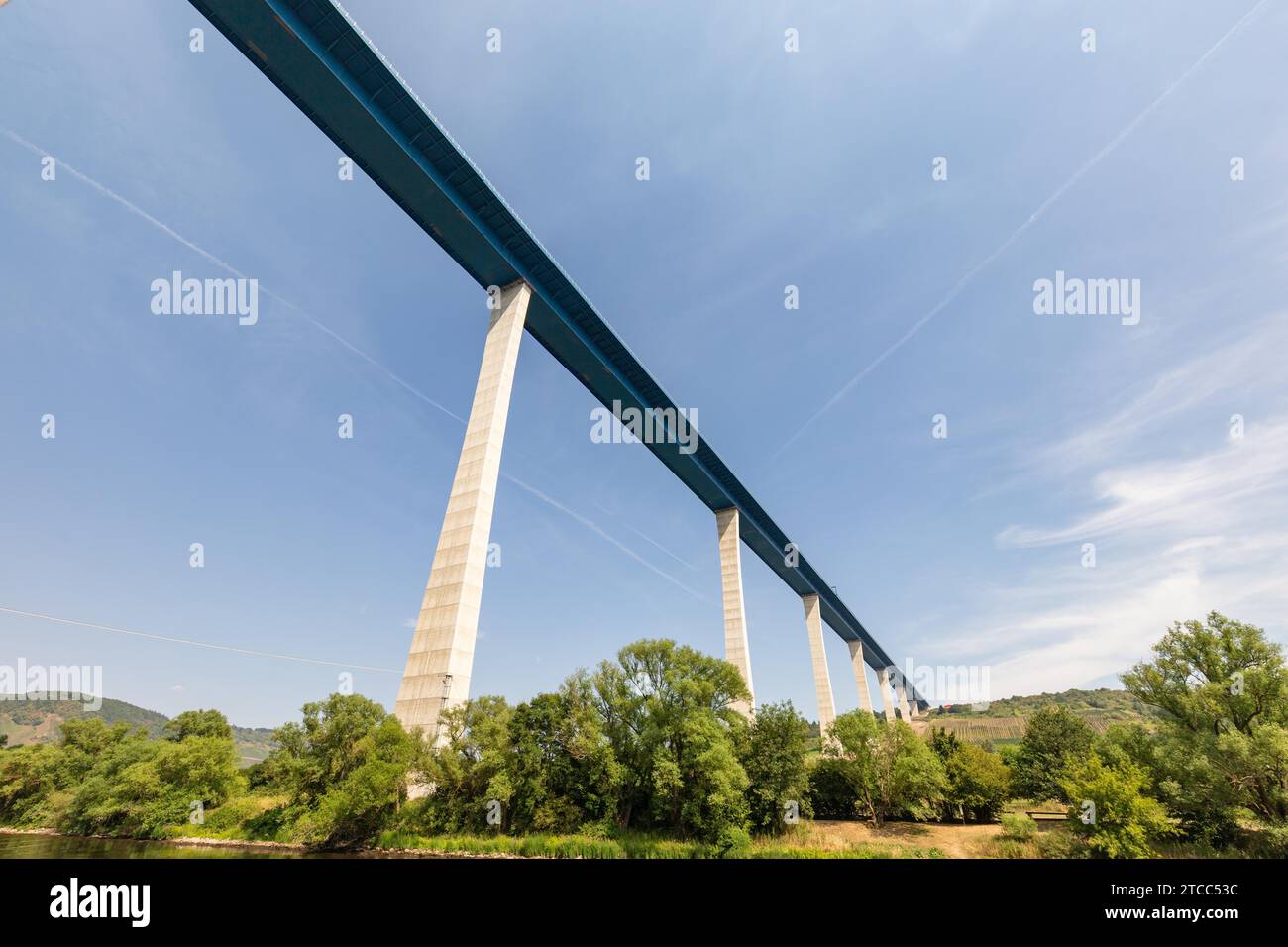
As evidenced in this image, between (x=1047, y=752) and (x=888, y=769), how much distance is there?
1319cm

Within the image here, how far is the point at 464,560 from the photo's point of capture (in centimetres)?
2738

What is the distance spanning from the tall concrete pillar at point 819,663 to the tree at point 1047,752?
3262cm

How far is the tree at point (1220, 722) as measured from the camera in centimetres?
1994

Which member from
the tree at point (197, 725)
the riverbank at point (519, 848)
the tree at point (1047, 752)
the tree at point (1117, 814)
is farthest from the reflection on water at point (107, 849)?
the tree at point (1047, 752)

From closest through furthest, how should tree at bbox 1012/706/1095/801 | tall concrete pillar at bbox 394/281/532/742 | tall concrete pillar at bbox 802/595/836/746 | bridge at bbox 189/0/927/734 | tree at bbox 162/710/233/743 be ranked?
bridge at bbox 189/0/927/734
tall concrete pillar at bbox 394/281/532/742
tree at bbox 1012/706/1095/801
tree at bbox 162/710/233/743
tall concrete pillar at bbox 802/595/836/746

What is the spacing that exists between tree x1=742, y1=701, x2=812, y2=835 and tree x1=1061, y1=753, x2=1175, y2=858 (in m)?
12.1

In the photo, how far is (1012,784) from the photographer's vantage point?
114ft

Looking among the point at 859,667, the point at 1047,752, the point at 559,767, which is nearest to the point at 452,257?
the point at 559,767

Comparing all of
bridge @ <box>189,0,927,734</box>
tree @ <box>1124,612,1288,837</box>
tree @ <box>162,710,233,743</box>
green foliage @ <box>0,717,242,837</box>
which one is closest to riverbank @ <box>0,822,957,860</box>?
green foliage @ <box>0,717,242,837</box>

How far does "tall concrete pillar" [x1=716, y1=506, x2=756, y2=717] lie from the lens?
52.4 m

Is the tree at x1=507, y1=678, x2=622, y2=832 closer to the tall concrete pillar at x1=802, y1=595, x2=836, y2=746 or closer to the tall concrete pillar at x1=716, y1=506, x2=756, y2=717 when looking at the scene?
the tall concrete pillar at x1=716, y1=506, x2=756, y2=717

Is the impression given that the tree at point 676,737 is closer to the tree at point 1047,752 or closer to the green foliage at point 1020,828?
the green foliage at point 1020,828

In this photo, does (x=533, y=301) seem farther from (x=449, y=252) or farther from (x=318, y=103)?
(x=318, y=103)

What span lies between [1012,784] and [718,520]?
35.4 metres
